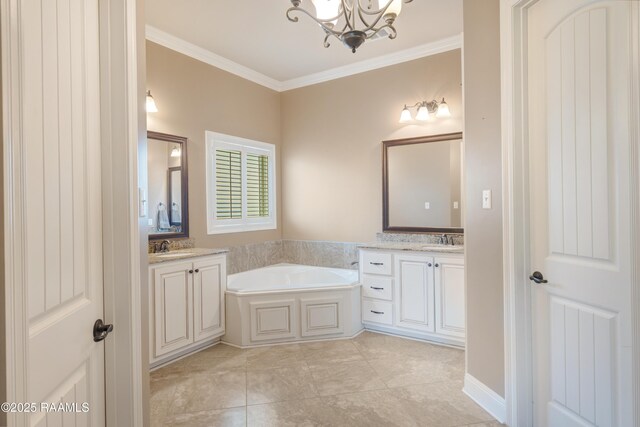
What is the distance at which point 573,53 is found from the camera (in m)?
1.48

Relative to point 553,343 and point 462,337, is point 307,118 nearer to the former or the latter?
point 462,337

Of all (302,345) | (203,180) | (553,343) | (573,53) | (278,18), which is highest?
(278,18)

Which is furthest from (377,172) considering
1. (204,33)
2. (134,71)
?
(134,71)

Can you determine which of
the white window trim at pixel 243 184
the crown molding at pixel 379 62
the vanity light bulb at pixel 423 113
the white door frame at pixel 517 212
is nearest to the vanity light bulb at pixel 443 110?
the vanity light bulb at pixel 423 113

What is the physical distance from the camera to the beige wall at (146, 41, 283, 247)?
319 centimetres

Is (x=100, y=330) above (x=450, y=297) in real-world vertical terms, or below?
above

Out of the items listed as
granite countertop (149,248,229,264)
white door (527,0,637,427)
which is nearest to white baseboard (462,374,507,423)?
white door (527,0,637,427)

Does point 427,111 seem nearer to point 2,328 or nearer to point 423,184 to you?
point 423,184

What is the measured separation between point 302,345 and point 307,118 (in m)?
2.70

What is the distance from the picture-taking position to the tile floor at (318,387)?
203 centimetres

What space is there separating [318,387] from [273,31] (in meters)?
3.02

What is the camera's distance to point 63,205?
1.00 m

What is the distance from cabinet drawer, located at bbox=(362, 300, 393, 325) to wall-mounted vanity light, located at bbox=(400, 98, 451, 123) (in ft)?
6.30

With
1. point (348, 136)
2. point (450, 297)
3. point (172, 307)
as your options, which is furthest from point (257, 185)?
point (450, 297)
